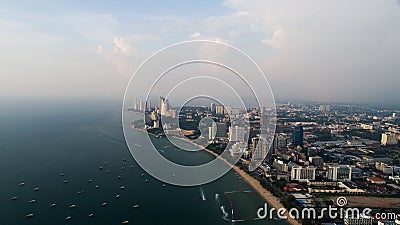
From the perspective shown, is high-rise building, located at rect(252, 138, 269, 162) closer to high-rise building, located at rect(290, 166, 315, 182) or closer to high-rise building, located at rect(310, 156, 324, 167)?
high-rise building, located at rect(290, 166, 315, 182)

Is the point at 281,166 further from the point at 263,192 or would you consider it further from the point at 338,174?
the point at 263,192

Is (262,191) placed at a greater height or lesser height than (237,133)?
lesser

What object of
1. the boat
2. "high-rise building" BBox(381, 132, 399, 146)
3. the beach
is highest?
"high-rise building" BBox(381, 132, 399, 146)

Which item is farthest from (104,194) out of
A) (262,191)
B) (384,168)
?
(384,168)

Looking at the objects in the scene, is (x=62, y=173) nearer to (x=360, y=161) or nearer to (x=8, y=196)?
(x=8, y=196)

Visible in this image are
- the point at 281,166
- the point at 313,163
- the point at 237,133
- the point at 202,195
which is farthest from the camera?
the point at 313,163

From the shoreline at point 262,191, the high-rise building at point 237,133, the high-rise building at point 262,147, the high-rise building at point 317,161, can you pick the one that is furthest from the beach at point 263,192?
the high-rise building at point 317,161

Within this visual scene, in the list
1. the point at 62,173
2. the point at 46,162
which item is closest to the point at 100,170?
the point at 62,173

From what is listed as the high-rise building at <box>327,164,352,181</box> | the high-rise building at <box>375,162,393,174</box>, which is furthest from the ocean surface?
the high-rise building at <box>375,162,393,174</box>

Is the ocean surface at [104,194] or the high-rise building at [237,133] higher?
the high-rise building at [237,133]

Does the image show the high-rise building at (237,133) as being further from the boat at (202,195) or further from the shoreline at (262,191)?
the boat at (202,195)

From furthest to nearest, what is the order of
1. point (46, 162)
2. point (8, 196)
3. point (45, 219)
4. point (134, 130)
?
1. point (46, 162)
2. point (8, 196)
3. point (45, 219)
4. point (134, 130)
